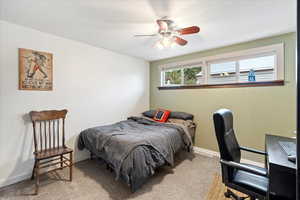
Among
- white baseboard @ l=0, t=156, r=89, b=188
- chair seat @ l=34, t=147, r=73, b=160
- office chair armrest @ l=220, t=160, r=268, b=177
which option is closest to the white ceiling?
office chair armrest @ l=220, t=160, r=268, b=177

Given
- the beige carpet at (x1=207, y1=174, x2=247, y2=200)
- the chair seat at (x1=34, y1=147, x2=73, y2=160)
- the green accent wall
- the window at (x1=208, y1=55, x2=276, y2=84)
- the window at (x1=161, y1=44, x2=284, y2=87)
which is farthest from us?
the window at (x1=208, y1=55, x2=276, y2=84)

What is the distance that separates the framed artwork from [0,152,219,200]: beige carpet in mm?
1429

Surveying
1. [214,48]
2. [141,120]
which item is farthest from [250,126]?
[141,120]

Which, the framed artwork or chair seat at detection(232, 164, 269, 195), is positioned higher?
the framed artwork

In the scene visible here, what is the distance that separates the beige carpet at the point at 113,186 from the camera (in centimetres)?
184

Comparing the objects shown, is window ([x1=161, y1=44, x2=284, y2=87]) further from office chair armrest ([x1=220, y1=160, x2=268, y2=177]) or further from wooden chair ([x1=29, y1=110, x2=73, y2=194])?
wooden chair ([x1=29, y1=110, x2=73, y2=194])

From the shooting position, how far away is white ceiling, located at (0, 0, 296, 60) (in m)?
1.63

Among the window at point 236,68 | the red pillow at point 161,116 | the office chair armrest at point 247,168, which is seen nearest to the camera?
the office chair armrest at point 247,168

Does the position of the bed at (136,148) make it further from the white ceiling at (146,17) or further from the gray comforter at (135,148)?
the white ceiling at (146,17)

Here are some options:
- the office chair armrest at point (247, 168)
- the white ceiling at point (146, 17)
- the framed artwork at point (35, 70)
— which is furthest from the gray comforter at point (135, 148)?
the white ceiling at point (146, 17)

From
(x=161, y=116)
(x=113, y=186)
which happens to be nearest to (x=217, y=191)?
(x=113, y=186)

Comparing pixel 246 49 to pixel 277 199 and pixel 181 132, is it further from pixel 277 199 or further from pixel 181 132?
pixel 277 199

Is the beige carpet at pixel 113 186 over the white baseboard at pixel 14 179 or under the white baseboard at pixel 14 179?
under

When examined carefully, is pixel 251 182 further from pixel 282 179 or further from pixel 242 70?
pixel 242 70
